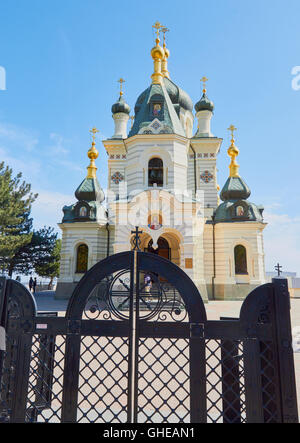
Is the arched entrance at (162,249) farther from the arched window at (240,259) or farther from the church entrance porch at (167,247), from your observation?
the arched window at (240,259)

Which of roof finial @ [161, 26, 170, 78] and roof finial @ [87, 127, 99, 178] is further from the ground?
roof finial @ [161, 26, 170, 78]

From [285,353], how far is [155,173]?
16.4m

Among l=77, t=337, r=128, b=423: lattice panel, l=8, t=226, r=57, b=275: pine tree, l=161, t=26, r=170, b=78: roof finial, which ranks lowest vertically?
l=77, t=337, r=128, b=423: lattice panel

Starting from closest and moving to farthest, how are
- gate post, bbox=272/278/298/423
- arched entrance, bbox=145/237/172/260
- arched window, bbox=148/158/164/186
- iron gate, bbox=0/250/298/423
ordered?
gate post, bbox=272/278/298/423 → iron gate, bbox=0/250/298/423 → arched entrance, bbox=145/237/172/260 → arched window, bbox=148/158/164/186

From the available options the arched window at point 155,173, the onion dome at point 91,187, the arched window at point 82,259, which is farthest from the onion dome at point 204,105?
the arched window at point 82,259

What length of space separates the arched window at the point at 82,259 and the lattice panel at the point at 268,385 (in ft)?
59.1

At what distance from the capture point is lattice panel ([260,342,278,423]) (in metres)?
2.47

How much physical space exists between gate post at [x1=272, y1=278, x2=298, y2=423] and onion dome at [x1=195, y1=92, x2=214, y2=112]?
23621 millimetres

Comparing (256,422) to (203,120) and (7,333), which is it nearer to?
(7,333)

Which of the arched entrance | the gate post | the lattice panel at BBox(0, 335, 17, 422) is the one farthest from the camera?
the arched entrance

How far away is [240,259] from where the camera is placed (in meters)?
19.2

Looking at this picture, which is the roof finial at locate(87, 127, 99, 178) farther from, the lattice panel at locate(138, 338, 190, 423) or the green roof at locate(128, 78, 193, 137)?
the lattice panel at locate(138, 338, 190, 423)

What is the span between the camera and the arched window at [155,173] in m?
18.0

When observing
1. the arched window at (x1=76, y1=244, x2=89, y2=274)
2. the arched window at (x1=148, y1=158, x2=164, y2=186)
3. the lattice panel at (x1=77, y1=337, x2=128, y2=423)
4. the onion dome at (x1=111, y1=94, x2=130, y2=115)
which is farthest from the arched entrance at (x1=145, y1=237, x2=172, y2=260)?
the onion dome at (x1=111, y1=94, x2=130, y2=115)
